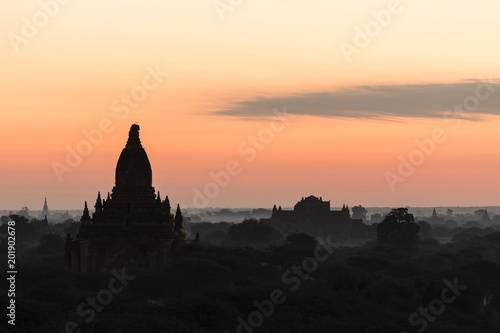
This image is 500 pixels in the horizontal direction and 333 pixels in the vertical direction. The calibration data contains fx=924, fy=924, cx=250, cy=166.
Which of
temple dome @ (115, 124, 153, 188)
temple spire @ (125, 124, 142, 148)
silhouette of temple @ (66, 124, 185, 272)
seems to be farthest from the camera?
temple spire @ (125, 124, 142, 148)

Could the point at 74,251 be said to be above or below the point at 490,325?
above

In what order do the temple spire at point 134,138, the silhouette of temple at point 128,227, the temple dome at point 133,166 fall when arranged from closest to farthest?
the silhouette of temple at point 128,227 → the temple dome at point 133,166 → the temple spire at point 134,138

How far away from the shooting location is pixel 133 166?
9256cm

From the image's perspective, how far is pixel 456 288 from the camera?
80500 millimetres

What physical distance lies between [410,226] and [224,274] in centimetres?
7112

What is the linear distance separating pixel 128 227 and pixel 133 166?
6582 millimetres

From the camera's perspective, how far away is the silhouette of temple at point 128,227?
8875 centimetres

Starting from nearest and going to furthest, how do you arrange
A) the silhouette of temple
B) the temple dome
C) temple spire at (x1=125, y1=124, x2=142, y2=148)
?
the silhouette of temple < the temple dome < temple spire at (x1=125, y1=124, x2=142, y2=148)

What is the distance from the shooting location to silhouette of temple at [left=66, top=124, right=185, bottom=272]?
291 ft

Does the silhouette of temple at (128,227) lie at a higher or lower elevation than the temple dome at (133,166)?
lower

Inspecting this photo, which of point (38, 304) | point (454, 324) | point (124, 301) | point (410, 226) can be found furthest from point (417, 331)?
point (410, 226)

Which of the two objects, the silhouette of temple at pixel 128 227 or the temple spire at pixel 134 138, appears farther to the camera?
the temple spire at pixel 134 138

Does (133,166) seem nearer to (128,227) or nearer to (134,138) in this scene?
(134,138)

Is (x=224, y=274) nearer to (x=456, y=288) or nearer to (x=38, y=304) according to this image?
(x=456, y=288)
